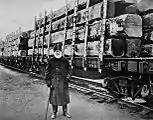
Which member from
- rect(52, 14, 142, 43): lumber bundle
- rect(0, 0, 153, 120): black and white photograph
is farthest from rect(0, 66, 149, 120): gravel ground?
rect(52, 14, 142, 43): lumber bundle

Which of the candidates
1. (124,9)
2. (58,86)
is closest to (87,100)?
(58,86)

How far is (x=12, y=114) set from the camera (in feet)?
16.6

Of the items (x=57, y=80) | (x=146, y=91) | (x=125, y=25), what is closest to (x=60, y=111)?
(x=57, y=80)

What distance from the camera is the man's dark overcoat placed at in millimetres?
4801

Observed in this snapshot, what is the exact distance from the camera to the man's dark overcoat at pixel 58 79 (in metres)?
4.80

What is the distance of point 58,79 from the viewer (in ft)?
15.9

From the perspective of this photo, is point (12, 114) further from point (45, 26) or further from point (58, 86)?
point (45, 26)

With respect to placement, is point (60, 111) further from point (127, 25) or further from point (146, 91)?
point (127, 25)

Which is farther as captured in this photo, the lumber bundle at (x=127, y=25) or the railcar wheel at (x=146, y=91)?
the lumber bundle at (x=127, y=25)

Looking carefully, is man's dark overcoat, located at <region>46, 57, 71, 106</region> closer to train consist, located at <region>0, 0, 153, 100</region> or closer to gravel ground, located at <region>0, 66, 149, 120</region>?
gravel ground, located at <region>0, 66, 149, 120</region>

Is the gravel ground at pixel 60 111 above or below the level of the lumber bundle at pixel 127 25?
below

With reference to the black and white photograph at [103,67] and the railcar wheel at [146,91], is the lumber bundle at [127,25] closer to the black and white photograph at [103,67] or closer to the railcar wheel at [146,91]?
the black and white photograph at [103,67]

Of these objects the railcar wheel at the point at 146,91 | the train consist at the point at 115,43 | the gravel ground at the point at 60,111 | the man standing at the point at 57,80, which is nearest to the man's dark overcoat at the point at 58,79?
the man standing at the point at 57,80

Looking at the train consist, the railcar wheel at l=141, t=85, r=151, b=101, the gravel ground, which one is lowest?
the gravel ground
